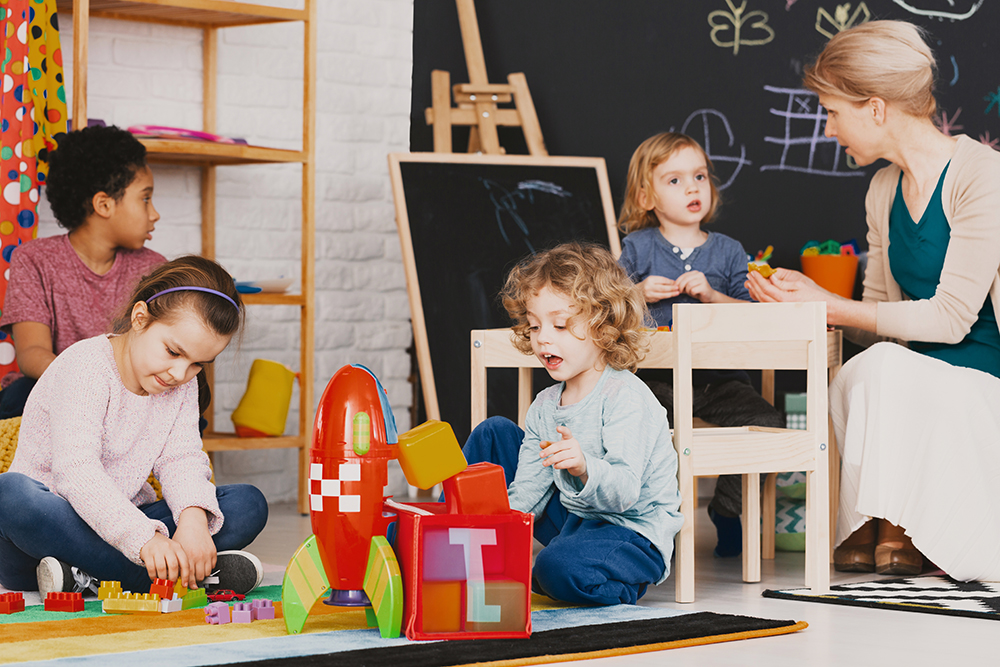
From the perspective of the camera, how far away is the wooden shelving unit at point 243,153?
3326mm

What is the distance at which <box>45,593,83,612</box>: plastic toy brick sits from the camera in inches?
76.0

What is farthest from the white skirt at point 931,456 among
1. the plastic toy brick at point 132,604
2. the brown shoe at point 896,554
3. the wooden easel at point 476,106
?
the wooden easel at point 476,106

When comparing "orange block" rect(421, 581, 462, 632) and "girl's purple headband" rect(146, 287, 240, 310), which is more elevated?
"girl's purple headband" rect(146, 287, 240, 310)

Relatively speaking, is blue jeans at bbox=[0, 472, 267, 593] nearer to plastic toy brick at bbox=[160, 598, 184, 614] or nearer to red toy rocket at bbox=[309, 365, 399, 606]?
plastic toy brick at bbox=[160, 598, 184, 614]

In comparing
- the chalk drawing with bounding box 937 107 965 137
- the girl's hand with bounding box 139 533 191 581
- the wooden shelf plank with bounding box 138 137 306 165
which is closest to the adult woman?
the chalk drawing with bounding box 937 107 965 137

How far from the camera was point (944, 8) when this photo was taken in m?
3.46

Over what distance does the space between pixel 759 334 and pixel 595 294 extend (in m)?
0.36

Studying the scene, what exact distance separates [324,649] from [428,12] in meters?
2.85

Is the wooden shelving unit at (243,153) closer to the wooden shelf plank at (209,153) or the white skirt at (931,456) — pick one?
the wooden shelf plank at (209,153)

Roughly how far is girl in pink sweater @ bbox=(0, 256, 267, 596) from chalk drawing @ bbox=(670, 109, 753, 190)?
6.62ft

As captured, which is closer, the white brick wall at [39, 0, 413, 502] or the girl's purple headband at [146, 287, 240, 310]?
the girl's purple headband at [146, 287, 240, 310]

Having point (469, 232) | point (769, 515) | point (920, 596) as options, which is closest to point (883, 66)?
point (769, 515)

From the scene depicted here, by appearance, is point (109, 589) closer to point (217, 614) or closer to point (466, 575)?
point (217, 614)

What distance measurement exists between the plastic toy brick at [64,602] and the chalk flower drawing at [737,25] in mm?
2655
